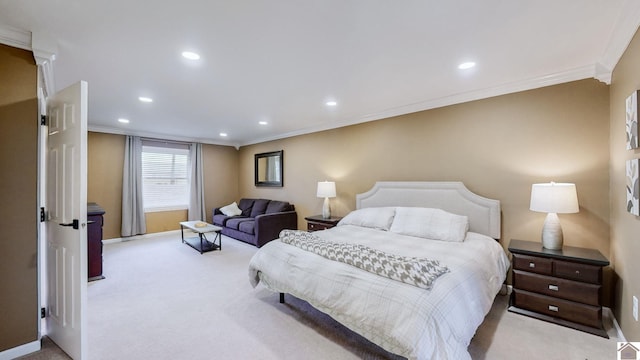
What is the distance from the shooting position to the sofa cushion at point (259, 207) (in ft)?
20.4

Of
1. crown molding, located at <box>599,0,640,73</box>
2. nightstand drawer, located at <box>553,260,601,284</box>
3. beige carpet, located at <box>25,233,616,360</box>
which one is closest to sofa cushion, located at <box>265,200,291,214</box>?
beige carpet, located at <box>25,233,616,360</box>

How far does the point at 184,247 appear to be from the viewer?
17.0ft

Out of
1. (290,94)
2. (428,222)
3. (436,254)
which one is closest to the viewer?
(436,254)

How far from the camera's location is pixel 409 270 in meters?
1.81

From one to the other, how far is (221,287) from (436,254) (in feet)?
8.33

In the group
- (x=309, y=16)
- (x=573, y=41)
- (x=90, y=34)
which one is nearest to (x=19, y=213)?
(x=90, y=34)

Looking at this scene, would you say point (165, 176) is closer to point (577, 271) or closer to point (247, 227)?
point (247, 227)

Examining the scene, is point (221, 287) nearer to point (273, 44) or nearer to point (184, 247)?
point (184, 247)

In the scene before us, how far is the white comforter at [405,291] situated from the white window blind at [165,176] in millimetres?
4680

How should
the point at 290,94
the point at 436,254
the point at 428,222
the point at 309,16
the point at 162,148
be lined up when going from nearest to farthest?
the point at 309,16 < the point at 436,254 < the point at 428,222 < the point at 290,94 < the point at 162,148

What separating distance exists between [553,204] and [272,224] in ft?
14.0

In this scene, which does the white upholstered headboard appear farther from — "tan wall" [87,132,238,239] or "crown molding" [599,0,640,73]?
"tan wall" [87,132,238,239]

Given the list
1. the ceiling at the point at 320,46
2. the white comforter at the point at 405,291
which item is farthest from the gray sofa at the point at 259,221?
the ceiling at the point at 320,46

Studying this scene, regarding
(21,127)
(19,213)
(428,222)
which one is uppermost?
(21,127)
